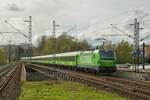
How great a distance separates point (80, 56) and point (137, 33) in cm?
932

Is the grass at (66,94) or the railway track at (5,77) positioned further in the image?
the railway track at (5,77)

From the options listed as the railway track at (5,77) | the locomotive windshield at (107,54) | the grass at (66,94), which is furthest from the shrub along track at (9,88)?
the locomotive windshield at (107,54)

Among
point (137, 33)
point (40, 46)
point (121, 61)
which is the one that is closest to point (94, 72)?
point (137, 33)

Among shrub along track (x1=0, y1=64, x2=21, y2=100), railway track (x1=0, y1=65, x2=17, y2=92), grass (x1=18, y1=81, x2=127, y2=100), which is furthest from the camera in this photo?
railway track (x1=0, y1=65, x2=17, y2=92)

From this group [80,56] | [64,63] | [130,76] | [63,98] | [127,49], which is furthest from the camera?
[127,49]

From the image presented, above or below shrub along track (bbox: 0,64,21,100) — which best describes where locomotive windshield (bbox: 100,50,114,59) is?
above

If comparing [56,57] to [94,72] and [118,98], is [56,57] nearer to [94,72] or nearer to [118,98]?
[94,72]

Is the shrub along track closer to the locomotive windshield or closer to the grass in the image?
the grass

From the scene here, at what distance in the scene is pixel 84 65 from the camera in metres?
51.8

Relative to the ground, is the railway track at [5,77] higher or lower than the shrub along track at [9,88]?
higher

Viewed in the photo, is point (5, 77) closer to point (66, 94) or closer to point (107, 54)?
point (107, 54)

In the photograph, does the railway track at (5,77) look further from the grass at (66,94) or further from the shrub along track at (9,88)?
the grass at (66,94)

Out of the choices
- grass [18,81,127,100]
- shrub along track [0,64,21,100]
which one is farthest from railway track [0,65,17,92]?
grass [18,81,127,100]

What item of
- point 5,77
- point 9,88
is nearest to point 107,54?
point 5,77
